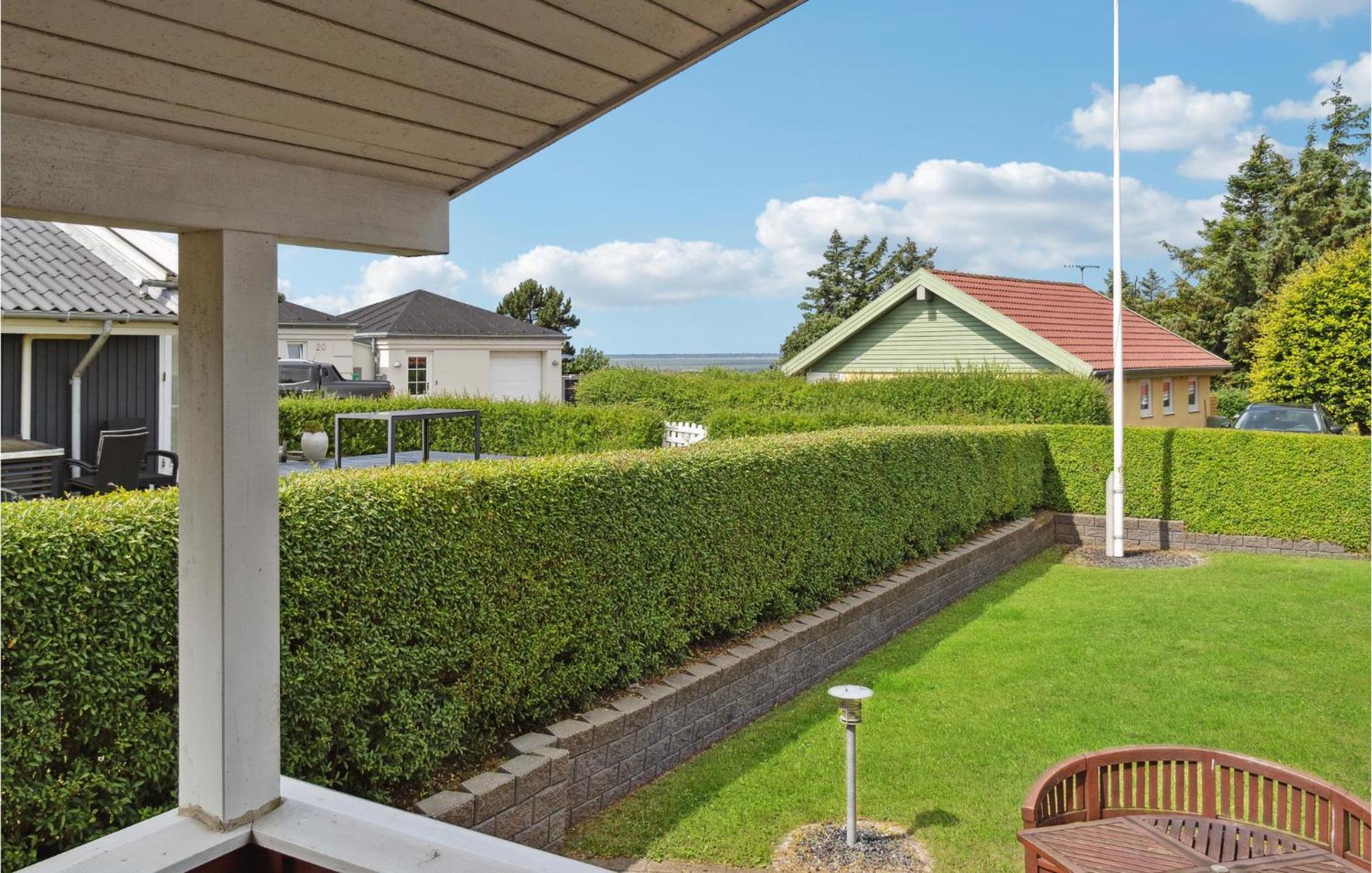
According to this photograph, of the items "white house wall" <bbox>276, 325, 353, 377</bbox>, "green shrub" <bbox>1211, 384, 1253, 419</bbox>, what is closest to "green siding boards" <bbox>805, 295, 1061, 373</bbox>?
"green shrub" <bbox>1211, 384, 1253, 419</bbox>

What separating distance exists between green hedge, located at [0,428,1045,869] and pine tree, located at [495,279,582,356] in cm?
4135

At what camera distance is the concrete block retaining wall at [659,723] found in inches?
163

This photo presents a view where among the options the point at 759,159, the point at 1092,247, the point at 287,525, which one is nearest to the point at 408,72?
the point at 287,525

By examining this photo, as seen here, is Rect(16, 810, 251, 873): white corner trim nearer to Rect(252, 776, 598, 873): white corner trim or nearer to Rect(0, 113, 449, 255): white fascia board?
Rect(252, 776, 598, 873): white corner trim

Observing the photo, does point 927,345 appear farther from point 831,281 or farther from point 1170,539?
point 831,281

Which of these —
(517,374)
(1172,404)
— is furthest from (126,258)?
(1172,404)

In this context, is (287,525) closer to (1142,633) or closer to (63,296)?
(1142,633)

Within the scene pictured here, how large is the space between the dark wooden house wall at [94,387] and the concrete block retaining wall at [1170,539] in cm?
1306

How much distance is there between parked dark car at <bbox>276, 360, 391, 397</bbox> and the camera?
77.3ft

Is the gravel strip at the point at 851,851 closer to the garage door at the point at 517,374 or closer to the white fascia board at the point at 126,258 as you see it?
the white fascia board at the point at 126,258

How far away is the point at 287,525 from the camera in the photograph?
142 inches

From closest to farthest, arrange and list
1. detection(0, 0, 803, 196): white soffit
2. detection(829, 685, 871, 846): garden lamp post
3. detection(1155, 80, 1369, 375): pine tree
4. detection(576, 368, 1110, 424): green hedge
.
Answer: detection(0, 0, 803, 196): white soffit
detection(829, 685, 871, 846): garden lamp post
detection(576, 368, 1110, 424): green hedge
detection(1155, 80, 1369, 375): pine tree

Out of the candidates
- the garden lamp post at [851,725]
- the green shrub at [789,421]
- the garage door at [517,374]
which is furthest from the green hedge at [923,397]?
the garage door at [517,374]

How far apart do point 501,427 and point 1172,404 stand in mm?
14456
